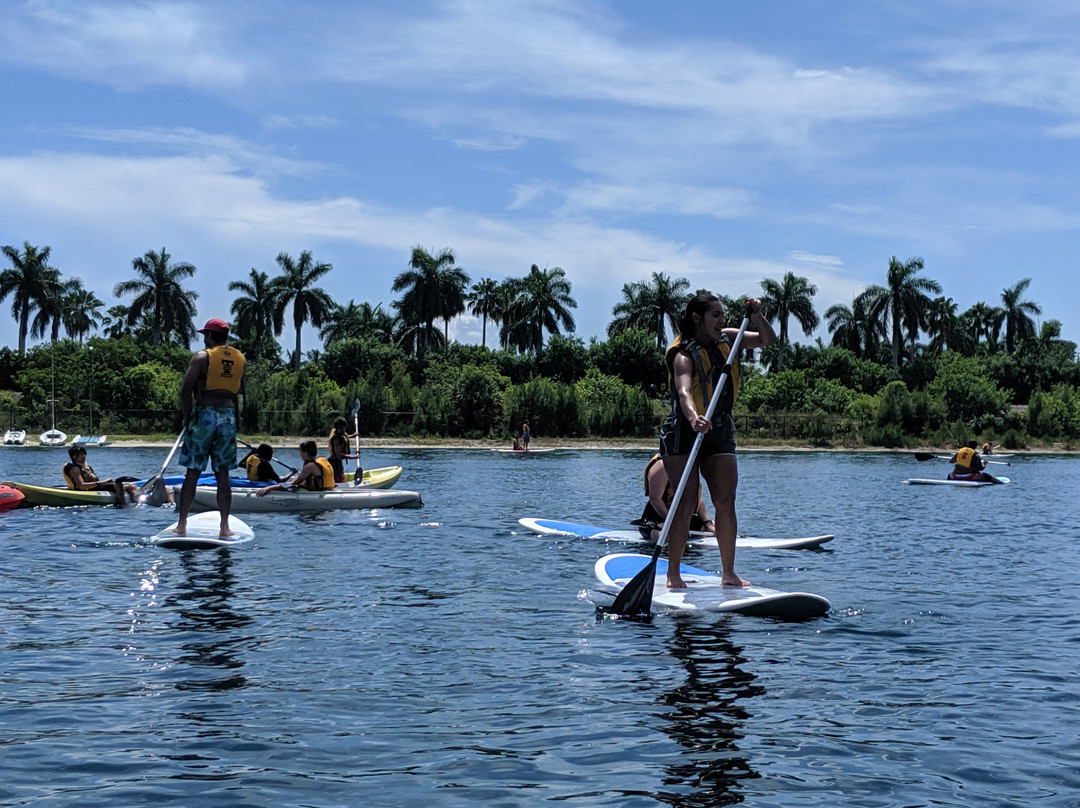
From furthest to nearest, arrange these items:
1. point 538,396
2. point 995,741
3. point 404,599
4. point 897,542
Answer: point 538,396
point 897,542
point 404,599
point 995,741

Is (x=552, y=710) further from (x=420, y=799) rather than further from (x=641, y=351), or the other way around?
(x=641, y=351)

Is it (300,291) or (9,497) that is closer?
(9,497)

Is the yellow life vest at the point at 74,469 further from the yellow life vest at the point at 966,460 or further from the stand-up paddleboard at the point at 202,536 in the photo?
the yellow life vest at the point at 966,460

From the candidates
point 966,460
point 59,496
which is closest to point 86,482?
point 59,496

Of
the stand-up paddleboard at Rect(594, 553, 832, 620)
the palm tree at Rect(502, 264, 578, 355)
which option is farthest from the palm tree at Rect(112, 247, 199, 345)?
the stand-up paddleboard at Rect(594, 553, 832, 620)

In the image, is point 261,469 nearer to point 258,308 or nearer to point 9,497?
point 9,497

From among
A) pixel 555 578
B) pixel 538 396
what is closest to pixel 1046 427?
pixel 538 396

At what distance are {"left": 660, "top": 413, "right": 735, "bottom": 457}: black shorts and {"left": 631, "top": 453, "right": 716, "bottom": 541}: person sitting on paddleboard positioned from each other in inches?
141

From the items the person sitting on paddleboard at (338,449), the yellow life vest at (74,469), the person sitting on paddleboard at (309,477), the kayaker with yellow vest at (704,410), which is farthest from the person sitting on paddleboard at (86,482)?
the kayaker with yellow vest at (704,410)

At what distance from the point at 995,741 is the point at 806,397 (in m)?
63.5

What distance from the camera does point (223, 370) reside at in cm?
1120

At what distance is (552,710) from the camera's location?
5.48 meters

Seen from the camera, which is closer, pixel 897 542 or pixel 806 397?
pixel 897 542

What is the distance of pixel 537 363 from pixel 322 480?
57.6 metres
